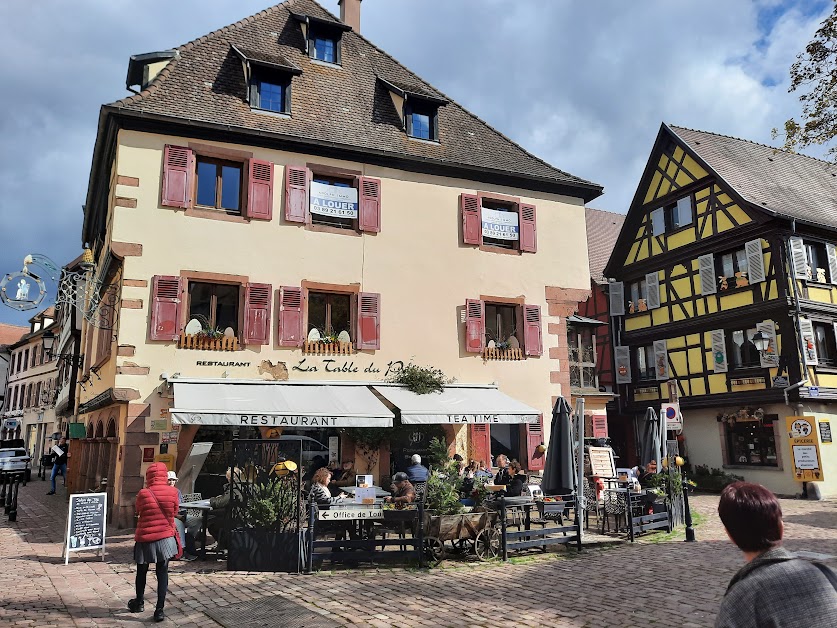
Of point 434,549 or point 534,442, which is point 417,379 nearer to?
point 534,442

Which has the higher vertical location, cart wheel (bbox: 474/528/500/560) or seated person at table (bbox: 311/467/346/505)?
seated person at table (bbox: 311/467/346/505)

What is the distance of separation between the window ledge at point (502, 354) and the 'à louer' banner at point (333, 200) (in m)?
4.69

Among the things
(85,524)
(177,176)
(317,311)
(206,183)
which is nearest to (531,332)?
(317,311)

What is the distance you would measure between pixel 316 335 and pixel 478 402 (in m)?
3.96

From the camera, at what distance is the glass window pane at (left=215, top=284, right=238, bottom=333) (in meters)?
14.5

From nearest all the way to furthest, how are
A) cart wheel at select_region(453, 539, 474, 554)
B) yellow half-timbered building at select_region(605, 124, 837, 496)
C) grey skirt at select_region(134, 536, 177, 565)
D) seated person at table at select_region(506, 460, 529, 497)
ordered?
grey skirt at select_region(134, 536, 177, 565)
cart wheel at select_region(453, 539, 474, 554)
seated person at table at select_region(506, 460, 529, 497)
yellow half-timbered building at select_region(605, 124, 837, 496)

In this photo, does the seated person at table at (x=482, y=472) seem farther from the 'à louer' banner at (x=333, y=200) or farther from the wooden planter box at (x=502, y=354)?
the 'à louer' banner at (x=333, y=200)

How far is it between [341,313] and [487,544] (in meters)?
7.29

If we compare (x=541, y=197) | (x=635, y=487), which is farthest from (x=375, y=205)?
(x=635, y=487)

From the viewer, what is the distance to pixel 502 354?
55.8ft

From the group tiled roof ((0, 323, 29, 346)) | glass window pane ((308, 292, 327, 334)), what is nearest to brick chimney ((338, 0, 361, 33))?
glass window pane ((308, 292, 327, 334))

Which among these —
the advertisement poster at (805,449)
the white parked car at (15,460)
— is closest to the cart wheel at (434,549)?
the advertisement poster at (805,449)

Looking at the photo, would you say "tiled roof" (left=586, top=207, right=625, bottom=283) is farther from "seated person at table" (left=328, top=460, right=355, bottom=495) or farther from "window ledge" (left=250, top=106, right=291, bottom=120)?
"seated person at table" (left=328, top=460, right=355, bottom=495)

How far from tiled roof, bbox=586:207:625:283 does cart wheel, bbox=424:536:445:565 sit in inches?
845
